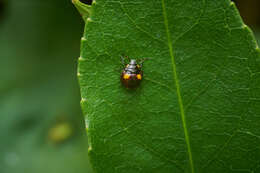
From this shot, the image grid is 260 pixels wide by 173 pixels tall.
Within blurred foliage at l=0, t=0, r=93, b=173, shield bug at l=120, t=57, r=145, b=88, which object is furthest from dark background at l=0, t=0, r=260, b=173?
shield bug at l=120, t=57, r=145, b=88

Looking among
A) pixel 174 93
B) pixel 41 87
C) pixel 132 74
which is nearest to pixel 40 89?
pixel 41 87

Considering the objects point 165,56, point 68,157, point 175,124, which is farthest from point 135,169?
point 68,157

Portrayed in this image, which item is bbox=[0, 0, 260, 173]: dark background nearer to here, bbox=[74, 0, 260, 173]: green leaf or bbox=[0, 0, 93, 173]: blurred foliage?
bbox=[0, 0, 93, 173]: blurred foliage

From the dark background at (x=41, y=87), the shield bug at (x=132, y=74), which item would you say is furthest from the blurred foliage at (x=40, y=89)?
the shield bug at (x=132, y=74)

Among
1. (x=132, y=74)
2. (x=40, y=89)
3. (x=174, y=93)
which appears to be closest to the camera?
(x=174, y=93)

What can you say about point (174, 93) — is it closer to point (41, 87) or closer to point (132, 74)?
point (132, 74)

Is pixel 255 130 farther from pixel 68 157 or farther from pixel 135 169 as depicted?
pixel 68 157

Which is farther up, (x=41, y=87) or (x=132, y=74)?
(x=132, y=74)

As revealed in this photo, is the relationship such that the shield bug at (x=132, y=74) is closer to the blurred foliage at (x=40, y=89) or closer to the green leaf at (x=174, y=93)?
the green leaf at (x=174, y=93)
